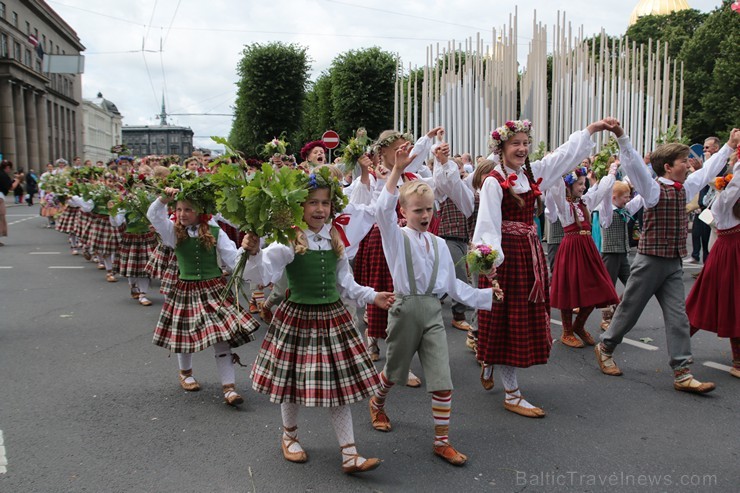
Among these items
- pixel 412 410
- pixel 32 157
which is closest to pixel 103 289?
pixel 412 410

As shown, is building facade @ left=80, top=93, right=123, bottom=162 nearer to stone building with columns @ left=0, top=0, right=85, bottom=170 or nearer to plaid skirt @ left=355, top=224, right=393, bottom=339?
stone building with columns @ left=0, top=0, right=85, bottom=170

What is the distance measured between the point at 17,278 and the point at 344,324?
9855 millimetres

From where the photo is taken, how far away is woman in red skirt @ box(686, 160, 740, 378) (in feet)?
18.6

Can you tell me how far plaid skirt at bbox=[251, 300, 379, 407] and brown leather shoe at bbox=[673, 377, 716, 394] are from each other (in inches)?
113

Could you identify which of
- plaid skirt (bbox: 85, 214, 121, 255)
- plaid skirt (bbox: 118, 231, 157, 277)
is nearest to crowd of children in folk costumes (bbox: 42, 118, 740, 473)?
plaid skirt (bbox: 118, 231, 157, 277)

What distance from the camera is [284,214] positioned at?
3596 mm

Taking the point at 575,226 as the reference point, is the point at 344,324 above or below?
below

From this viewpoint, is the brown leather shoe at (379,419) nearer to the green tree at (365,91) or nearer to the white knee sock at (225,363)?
the white knee sock at (225,363)

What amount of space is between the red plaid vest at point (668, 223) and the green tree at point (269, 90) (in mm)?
38269

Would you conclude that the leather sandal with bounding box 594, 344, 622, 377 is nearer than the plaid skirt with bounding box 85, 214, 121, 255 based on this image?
Yes

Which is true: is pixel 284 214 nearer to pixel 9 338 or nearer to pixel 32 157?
pixel 9 338

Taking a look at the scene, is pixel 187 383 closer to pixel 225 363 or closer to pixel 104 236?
pixel 225 363

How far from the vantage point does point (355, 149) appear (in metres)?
6.18

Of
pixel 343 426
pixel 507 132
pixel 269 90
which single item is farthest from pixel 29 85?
pixel 343 426
